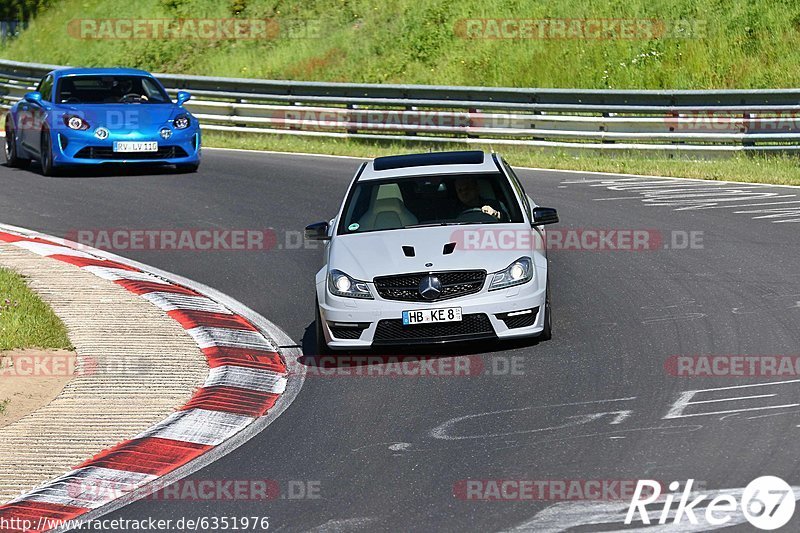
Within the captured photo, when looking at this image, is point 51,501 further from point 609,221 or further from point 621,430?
point 609,221

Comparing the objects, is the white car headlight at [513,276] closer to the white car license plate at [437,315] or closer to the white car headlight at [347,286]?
the white car license plate at [437,315]

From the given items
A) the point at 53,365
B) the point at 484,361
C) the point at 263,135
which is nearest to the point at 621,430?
the point at 484,361

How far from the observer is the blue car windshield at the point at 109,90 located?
19.5 metres

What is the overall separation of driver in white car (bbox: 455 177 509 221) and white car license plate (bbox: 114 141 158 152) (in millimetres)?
8908

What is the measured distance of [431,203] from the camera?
10.8 m

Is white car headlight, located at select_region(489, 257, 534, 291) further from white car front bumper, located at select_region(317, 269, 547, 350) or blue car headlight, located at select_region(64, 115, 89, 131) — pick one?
blue car headlight, located at select_region(64, 115, 89, 131)

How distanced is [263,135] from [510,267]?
16.8 metres

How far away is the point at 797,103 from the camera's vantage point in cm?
2025

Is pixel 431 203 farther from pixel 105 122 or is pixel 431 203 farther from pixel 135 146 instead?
pixel 105 122

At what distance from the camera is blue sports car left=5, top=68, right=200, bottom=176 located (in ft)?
61.6

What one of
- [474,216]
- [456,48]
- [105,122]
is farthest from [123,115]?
[456,48]

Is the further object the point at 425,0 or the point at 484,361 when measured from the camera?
the point at 425,0

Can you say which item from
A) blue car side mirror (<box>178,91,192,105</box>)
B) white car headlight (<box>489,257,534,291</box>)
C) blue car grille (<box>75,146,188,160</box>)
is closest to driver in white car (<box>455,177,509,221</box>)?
white car headlight (<box>489,257,534,291</box>)

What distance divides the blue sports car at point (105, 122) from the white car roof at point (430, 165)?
803 cm
